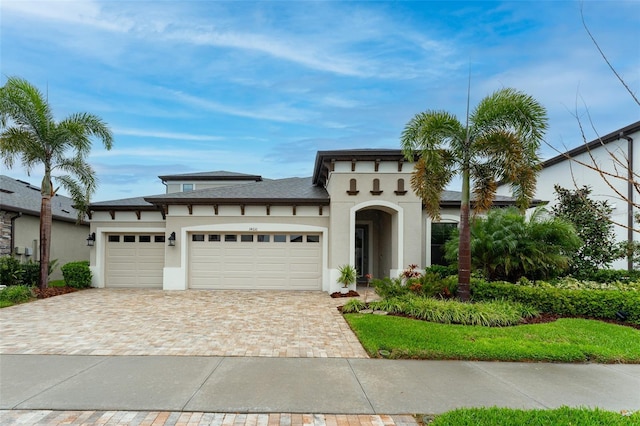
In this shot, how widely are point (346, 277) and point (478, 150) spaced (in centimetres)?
587

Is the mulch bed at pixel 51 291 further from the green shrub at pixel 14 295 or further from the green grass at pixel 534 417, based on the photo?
the green grass at pixel 534 417

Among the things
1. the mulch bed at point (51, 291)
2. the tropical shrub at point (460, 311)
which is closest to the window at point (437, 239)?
the tropical shrub at point (460, 311)

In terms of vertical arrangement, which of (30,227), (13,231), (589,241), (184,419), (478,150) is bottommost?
(184,419)

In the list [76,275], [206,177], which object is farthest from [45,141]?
[206,177]

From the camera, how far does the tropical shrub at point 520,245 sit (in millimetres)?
10562

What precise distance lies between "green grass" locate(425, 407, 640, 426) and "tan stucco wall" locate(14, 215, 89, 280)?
16983 mm

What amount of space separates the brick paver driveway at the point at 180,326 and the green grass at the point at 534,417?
2315 mm

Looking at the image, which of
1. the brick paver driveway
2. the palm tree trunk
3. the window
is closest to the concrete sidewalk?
the brick paver driveway

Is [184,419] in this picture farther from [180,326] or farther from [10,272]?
[10,272]

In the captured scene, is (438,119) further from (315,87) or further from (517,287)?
(315,87)

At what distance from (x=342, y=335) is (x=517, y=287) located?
5.35m

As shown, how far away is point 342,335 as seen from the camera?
Answer: 23.5ft

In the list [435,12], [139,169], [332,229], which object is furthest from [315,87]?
[139,169]

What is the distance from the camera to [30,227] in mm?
15219
